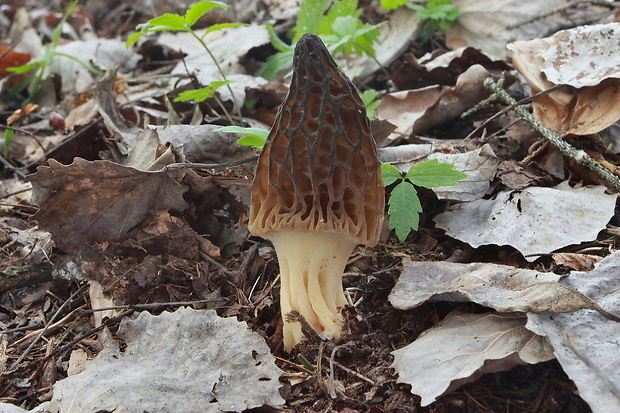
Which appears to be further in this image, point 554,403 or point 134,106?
point 134,106

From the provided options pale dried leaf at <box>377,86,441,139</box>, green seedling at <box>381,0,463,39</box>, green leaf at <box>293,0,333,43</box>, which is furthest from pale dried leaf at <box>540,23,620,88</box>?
green leaf at <box>293,0,333,43</box>

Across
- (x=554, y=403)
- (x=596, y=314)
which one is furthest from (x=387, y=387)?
(x=596, y=314)

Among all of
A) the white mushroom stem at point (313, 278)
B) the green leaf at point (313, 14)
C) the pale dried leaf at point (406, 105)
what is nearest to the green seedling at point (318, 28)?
the green leaf at point (313, 14)

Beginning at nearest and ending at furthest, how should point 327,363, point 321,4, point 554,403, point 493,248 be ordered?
point 554,403 → point 327,363 → point 493,248 → point 321,4

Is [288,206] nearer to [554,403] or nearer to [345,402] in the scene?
[345,402]

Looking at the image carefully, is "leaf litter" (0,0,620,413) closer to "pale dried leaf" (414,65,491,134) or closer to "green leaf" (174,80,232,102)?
"pale dried leaf" (414,65,491,134)

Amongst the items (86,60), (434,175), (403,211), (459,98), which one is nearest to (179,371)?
(403,211)

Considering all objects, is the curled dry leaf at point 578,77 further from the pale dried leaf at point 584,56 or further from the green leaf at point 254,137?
the green leaf at point 254,137
